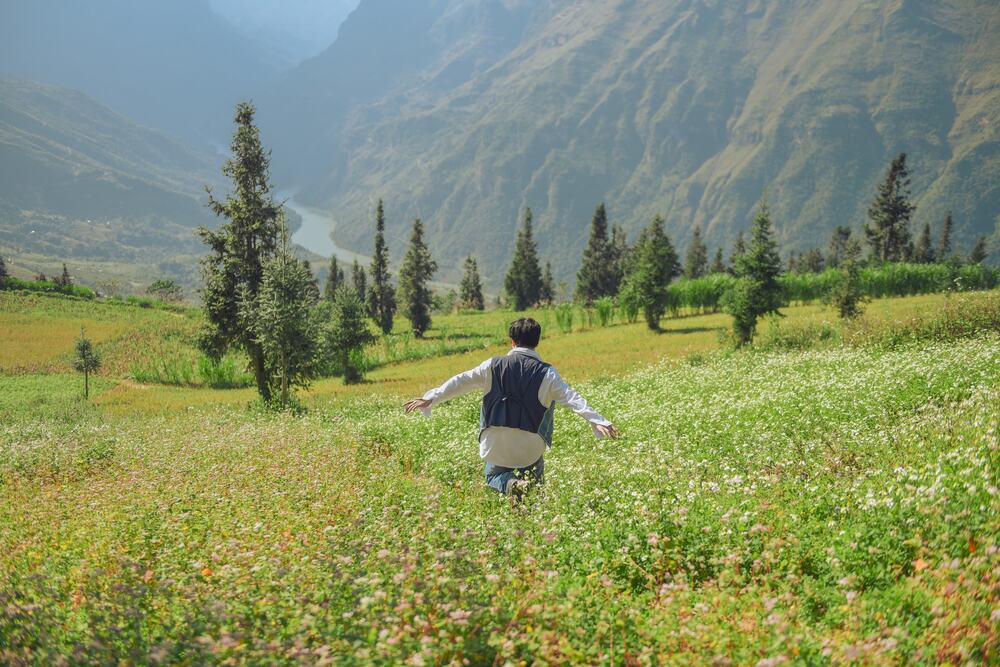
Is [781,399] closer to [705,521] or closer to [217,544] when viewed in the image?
[705,521]

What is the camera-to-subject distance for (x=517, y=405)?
713 cm

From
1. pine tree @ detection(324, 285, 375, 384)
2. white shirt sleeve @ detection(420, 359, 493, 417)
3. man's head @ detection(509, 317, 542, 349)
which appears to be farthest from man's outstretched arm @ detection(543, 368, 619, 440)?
pine tree @ detection(324, 285, 375, 384)

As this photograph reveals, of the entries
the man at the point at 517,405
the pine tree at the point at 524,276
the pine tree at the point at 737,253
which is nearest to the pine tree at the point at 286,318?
the man at the point at 517,405

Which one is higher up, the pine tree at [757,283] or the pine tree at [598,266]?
the pine tree at [598,266]

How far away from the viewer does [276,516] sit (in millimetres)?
6812

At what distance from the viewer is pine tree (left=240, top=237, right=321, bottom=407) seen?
2234cm

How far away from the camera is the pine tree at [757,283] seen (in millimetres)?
32719

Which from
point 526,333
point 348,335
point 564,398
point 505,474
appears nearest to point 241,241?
point 348,335

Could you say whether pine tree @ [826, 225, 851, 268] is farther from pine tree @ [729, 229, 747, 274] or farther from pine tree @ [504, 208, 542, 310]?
pine tree @ [504, 208, 542, 310]

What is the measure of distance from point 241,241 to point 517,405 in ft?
67.6

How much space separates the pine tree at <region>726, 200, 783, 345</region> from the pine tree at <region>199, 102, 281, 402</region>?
23.3m

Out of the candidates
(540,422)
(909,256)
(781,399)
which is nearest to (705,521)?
(540,422)

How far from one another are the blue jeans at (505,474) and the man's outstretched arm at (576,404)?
885 mm

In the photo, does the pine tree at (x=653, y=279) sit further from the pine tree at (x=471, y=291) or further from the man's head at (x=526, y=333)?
the pine tree at (x=471, y=291)
